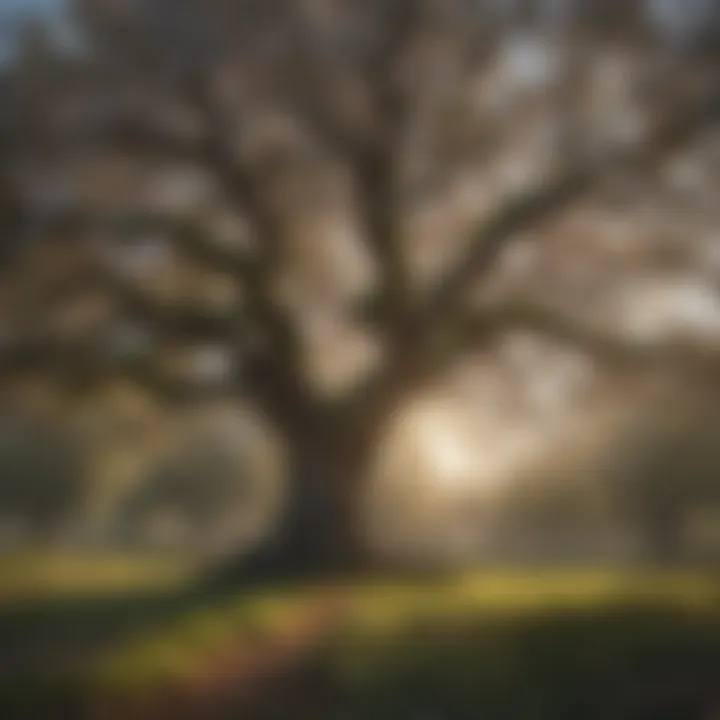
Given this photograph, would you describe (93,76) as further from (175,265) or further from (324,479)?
(324,479)

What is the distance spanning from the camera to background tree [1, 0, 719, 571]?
2084mm

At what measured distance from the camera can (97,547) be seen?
2031mm

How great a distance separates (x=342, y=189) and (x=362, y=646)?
0.79m

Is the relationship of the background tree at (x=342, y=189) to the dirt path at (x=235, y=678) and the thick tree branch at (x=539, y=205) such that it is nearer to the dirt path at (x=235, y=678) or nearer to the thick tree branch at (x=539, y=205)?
the thick tree branch at (x=539, y=205)

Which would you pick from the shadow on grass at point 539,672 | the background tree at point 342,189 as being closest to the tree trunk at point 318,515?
the background tree at point 342,189

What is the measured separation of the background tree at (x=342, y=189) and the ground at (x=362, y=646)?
25 centimetres

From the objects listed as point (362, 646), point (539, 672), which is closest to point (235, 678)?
point (362, 646)

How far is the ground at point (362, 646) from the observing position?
6.28 feet

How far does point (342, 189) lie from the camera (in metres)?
2.12

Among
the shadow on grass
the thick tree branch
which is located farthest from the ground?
the thick tree branch

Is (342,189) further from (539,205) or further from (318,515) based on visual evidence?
(318,515)

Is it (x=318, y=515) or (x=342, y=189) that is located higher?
(x=342, y=189)

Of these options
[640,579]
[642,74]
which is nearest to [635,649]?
[640,579]

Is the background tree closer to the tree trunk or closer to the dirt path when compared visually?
the tree trunk
